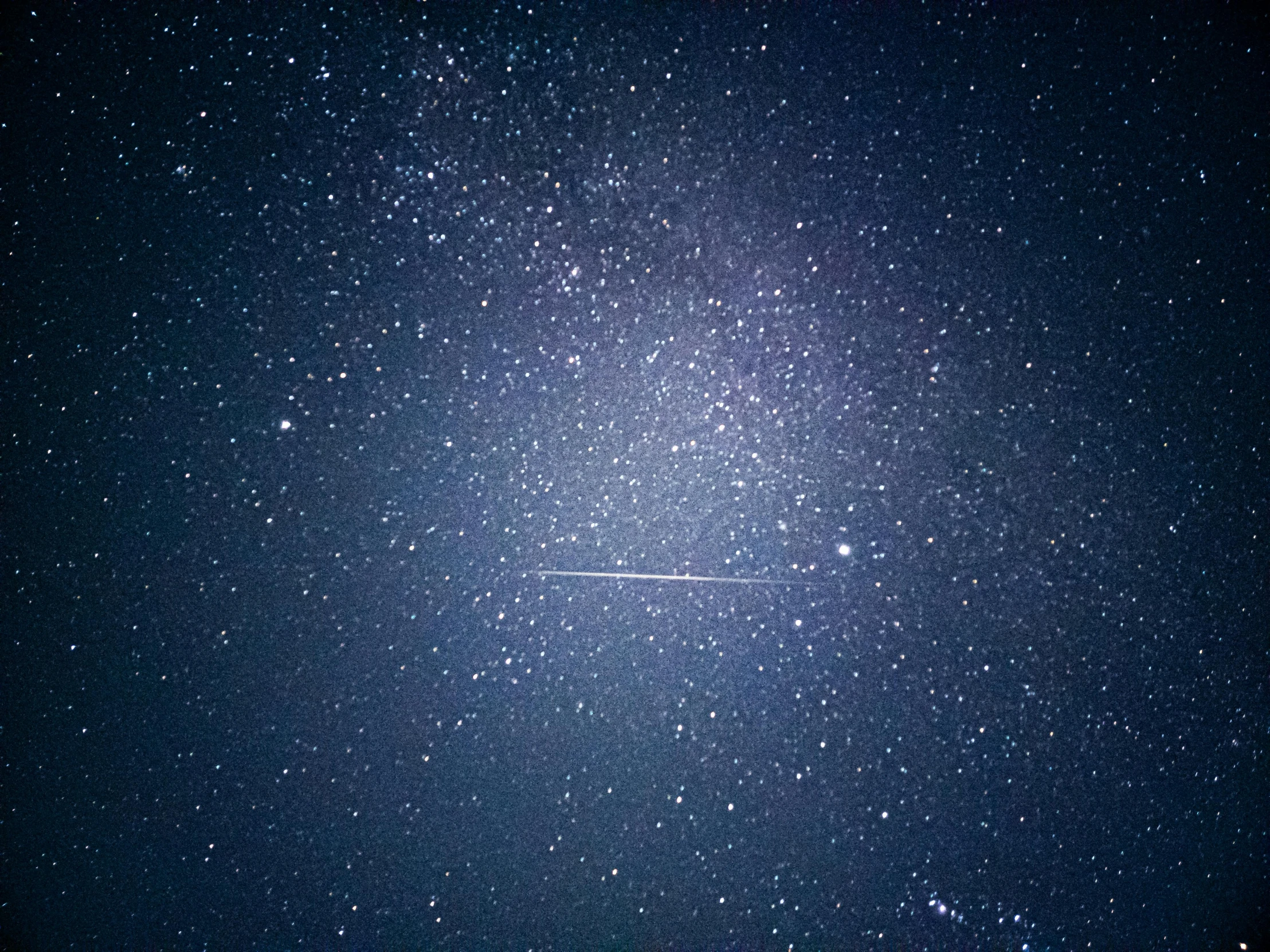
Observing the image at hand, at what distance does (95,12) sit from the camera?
0.36m

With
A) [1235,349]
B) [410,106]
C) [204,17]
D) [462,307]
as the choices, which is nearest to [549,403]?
[462,307]

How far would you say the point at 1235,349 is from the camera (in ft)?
1.36

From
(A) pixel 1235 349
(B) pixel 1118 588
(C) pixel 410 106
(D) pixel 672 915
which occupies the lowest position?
(D) pixel 672 915

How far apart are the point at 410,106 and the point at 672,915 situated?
503 mm

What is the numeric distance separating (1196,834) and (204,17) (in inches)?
31.0

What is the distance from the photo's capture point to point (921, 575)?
0.39 meters

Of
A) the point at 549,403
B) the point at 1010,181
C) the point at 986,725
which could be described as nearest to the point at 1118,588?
the point at 986,725

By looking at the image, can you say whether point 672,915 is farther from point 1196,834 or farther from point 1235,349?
point 1235,349

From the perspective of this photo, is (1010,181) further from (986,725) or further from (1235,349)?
(986,725)

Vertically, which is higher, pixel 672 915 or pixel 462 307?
→ pixel 462 307

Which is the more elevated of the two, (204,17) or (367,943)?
(204,17)

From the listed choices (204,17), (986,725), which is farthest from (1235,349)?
(204,17)

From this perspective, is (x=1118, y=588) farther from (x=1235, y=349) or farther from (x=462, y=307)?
(x=462, y=307)

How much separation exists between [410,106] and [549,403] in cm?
18
